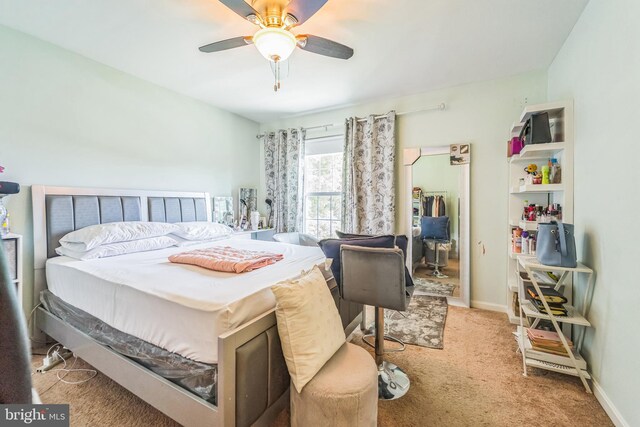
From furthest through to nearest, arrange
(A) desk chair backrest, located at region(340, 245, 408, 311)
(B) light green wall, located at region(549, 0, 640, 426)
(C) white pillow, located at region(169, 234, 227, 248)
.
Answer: (C) white pillow, located at region(169, 234, 227, 248) < (A) desk chair backrest, located at region(340, 245, 408, 311) < (B) light green wall, located at region(549, 0, 640, 426)

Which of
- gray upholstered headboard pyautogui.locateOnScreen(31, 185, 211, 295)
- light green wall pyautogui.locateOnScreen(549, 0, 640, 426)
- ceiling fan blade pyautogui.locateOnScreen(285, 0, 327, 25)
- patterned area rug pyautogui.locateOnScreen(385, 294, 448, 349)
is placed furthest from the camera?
patterned area rug pyautogui.locateOnScreen(385, 294, 448, 349)

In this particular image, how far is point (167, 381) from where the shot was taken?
1526 millimetres

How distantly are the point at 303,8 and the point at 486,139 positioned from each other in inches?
101

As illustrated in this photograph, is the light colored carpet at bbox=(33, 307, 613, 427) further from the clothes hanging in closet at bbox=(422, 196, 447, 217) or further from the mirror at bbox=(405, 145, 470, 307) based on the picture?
the clothes hanging in closet at bbox=(422, 196, 447, 217)

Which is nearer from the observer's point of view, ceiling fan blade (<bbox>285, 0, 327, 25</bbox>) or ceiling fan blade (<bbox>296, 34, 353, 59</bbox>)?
ceiling fan blade (<bbox>285, 0, 327, 25</bbox>)

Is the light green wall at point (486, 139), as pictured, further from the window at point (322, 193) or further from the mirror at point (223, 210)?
the mirror at point (223, 210)

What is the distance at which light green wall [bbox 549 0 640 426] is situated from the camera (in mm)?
1530

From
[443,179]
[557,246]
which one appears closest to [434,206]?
[443,179]

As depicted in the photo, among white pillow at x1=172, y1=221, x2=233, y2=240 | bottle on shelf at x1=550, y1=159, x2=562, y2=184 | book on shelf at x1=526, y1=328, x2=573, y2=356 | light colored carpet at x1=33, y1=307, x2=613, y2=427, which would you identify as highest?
bottle on shelf at x1=550, y1=159, x2=562, y2=184

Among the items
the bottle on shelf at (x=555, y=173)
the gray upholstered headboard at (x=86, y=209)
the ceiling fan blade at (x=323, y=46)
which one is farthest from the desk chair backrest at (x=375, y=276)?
the gray upholstered headboard at (x=86, y=209)

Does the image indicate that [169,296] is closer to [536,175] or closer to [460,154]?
[536,175]

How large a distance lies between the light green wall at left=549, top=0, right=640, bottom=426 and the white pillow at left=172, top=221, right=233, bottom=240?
3.40 m

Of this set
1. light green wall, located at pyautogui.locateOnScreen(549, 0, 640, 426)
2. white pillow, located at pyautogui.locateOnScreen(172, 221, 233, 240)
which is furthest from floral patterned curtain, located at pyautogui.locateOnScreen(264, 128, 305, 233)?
light green wall, located at pyautogui.locateOnScreen(549, 0, 640, 426)

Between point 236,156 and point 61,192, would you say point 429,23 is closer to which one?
point 236,156
